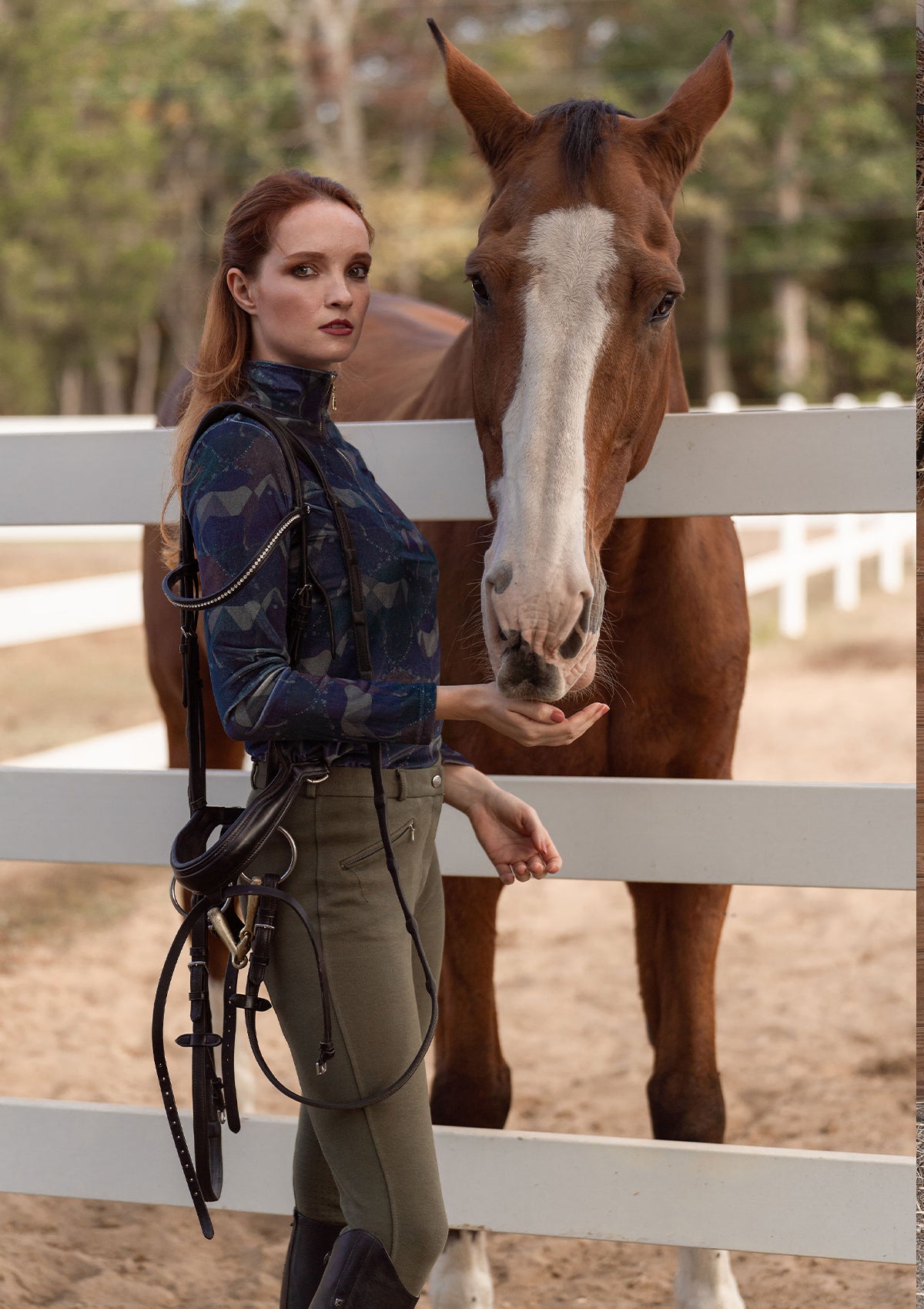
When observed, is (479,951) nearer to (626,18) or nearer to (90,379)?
(90,379)

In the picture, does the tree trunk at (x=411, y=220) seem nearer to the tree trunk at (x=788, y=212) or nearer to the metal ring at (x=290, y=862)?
the tree trunk at (x=788, y=212)

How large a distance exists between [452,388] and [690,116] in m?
0.74

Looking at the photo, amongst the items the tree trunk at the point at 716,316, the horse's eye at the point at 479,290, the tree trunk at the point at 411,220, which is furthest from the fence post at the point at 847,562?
the tree trunk at the point at 716,316

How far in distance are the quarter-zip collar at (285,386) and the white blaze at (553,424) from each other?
11.6 inches

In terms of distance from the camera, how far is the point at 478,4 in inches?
1321

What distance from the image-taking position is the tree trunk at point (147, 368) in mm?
33188

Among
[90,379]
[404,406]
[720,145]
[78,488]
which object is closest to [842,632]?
[404,406]

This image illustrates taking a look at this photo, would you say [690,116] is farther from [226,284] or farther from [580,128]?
[226,284]

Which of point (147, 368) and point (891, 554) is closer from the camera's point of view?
point (891, 554)

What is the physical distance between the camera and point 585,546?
5.68ft

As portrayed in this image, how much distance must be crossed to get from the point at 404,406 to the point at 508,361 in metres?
1.12

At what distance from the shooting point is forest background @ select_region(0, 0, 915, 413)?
2631 centimetres

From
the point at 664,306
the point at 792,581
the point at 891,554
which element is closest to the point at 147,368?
the point at 891,554

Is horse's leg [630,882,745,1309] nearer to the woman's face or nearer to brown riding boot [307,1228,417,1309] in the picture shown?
brown riding boot [307,1228,417,1309]
